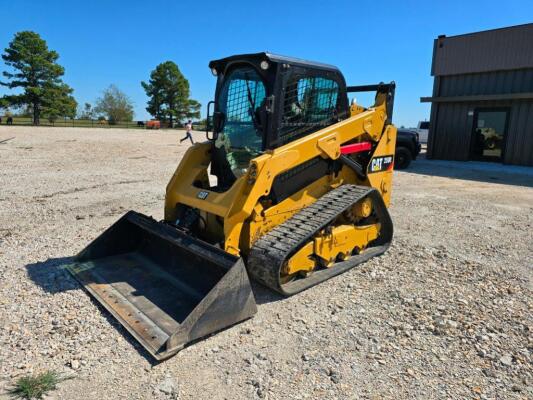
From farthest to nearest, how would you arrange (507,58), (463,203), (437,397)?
1. (507,58)
2. (463,203)
3. (437,397)

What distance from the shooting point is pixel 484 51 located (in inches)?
615

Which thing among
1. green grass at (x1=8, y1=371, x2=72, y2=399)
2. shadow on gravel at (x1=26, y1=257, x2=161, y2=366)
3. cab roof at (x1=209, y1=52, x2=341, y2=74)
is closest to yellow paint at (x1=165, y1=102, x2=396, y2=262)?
cab roof at (x1=209, y1=52, x2=341, y2=74)

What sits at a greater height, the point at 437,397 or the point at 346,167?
the point at 346,167

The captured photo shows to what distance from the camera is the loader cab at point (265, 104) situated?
394 cm

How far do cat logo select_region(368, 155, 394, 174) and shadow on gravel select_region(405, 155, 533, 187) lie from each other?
8062mm

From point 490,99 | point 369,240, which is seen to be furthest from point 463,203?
point 490,99

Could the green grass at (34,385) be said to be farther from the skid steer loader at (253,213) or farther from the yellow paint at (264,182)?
the yellow paint at (264,182)

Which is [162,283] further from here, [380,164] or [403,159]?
[403,159]

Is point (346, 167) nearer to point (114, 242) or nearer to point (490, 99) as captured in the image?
point (114, 242)

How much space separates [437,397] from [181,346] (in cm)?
180

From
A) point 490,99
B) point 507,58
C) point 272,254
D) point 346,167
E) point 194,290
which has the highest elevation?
point 507,58

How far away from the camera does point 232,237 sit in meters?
3.71

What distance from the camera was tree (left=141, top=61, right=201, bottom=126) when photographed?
59.3 meters

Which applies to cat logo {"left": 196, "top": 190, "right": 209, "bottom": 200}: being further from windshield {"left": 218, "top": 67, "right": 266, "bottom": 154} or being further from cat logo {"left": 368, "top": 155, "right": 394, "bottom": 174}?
cat logo {"left": 368, "top": 155, "right": 394, "bottom": 174}
